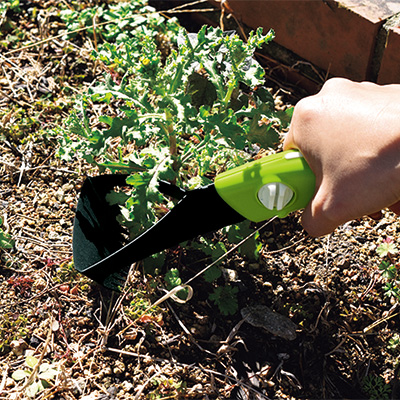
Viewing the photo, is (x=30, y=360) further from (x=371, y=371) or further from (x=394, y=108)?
(x=394, y=108)

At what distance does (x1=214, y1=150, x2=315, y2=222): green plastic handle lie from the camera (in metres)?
1.81

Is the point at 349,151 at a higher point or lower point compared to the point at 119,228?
higher

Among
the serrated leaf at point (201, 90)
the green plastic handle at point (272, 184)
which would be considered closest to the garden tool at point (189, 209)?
the green plastic handle at point (272, 184)

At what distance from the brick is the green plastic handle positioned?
1.09 metres

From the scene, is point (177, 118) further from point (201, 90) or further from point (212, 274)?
point (212, 274)

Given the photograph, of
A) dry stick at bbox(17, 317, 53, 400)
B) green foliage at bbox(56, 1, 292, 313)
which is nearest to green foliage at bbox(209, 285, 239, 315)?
green foliage at bbox(56, 1, 292, 313)

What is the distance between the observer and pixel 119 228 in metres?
2.35

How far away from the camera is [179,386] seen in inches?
81.1

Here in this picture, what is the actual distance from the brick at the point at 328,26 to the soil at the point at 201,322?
779mm

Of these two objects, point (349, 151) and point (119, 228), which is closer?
point (349, 151)

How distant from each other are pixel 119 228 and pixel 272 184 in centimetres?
76

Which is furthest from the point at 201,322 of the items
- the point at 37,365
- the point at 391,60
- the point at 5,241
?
the point at 391,60

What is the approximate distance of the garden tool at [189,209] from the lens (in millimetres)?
1822

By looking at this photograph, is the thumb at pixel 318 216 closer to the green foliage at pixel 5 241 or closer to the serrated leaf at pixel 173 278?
the serrated leaf at pixel 173 278
